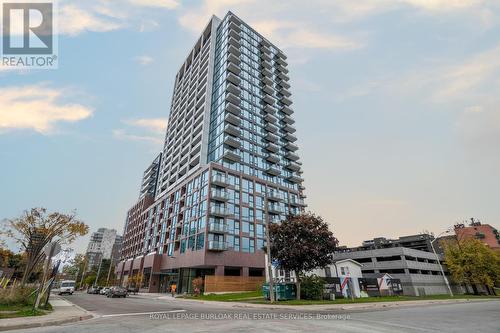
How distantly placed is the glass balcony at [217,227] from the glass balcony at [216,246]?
81.8 inches

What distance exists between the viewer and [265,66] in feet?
242

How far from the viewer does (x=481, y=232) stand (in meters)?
81.4

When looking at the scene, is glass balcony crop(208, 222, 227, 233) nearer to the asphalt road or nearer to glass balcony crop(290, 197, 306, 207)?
glass balcony crop(290, 197, 306, 207)

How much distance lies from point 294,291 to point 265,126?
143ft

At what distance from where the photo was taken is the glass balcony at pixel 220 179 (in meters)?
48.2

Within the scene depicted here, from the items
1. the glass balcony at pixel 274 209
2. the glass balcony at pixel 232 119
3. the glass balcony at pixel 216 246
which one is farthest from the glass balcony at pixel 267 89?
the glass balcony at pixel 216 246

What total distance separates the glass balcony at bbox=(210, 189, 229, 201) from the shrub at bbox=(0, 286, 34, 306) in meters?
30.9

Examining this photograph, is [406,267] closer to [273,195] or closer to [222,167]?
[273,195]

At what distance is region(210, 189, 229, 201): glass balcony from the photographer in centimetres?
4699

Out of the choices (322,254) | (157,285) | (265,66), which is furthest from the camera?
(265,66)

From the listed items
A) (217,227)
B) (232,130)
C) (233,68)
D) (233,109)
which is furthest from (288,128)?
(217,227)

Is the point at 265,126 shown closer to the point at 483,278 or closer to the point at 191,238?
the point at 191,238

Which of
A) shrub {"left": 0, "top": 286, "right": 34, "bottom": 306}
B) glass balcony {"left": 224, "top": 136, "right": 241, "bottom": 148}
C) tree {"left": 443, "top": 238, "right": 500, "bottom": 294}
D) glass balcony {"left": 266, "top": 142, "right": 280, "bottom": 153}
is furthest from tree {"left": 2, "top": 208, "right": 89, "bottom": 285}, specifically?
tree {"left": 443, "top": 238, "right": 500, "bottom": 294}

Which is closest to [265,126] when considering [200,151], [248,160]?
[248,160]
